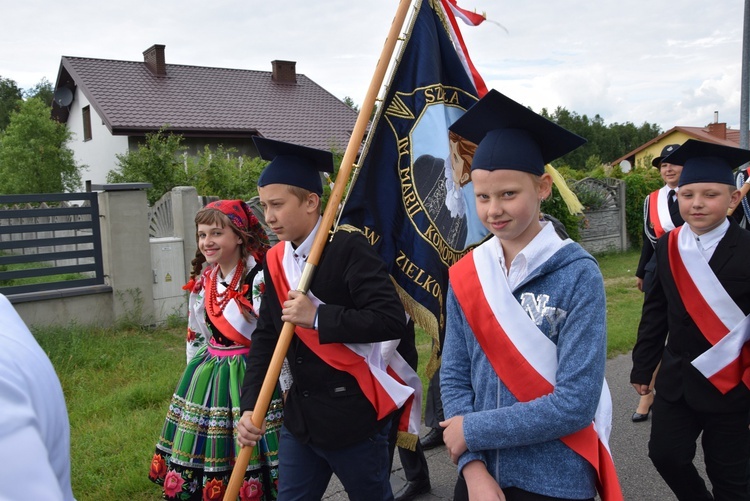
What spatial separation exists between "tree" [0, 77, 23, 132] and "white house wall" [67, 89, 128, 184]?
76.7 ft

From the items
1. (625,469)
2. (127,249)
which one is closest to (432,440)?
(625,469)

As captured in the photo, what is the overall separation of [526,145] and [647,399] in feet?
13.0

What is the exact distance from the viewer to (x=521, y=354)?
1.91 m

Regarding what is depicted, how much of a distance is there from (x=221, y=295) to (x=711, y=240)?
8.23ft

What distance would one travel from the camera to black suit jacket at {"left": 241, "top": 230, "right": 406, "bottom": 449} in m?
2.54

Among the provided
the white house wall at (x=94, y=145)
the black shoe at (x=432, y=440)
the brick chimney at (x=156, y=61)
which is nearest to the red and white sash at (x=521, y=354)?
the black shoe at (x=432, y=440)

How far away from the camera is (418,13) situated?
10.8 ft

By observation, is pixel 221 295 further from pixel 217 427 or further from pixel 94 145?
pixel 94 145

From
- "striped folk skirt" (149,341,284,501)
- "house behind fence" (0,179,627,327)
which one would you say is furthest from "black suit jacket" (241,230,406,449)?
"house behind fence" (0,179,627,327)

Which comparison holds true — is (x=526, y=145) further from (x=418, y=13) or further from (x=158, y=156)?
(x=158, y=156)

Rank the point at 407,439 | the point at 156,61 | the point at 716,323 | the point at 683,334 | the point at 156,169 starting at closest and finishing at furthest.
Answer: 1. the point at 716,323
2. the point at 683,334
3. the point at 407,439
4. the point at 156,169
5. the point at 156,61

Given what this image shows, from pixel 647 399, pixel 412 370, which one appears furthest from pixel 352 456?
pixel 647 399

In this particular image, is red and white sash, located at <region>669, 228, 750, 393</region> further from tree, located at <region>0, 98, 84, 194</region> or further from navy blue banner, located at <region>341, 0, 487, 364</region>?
tree, located at <region>0, 98, 84, 194</region>

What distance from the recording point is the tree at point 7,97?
154 ft
